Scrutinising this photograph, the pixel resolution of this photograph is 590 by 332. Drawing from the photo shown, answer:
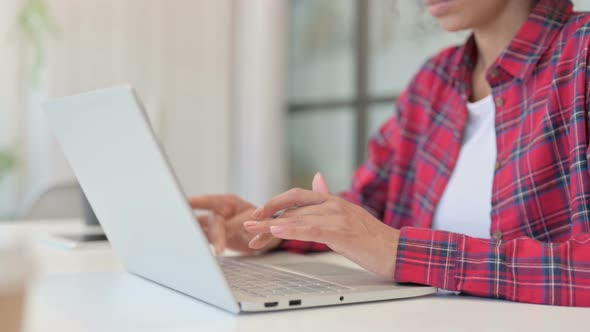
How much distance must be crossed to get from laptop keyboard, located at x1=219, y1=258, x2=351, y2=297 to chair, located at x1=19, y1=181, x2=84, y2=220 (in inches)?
47.9

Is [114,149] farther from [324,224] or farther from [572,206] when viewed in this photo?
[572,206]

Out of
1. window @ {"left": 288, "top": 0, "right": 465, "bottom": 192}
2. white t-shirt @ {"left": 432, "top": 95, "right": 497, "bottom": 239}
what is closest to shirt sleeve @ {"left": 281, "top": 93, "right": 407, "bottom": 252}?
white t-shirt @ {"left": 432, "top": 95, "right": 497, "bottom": 239}

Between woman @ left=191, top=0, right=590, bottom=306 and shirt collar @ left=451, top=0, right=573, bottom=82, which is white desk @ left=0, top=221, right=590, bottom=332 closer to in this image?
woman @ left=191, top=0, right=590, bottom=306

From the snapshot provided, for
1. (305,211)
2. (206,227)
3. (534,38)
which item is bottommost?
Result: (206,227)

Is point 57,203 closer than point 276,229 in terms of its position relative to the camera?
No

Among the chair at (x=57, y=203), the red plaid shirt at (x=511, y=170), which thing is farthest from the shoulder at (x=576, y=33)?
the chair at (x=57, y=203)

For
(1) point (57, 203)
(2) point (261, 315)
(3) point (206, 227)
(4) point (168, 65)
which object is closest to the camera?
(2) point (261, 315)

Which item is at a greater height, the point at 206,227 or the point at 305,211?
the point at 305,211

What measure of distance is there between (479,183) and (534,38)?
10.4 inches

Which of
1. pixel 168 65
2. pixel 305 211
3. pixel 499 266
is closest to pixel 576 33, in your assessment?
pixel 499 266

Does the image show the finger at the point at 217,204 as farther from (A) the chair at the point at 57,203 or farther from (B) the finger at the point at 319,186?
(A) the chair at the point at 57,203

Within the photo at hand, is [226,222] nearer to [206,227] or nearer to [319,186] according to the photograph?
[206,227]

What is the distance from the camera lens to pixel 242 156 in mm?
3533

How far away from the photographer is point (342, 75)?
337cm
